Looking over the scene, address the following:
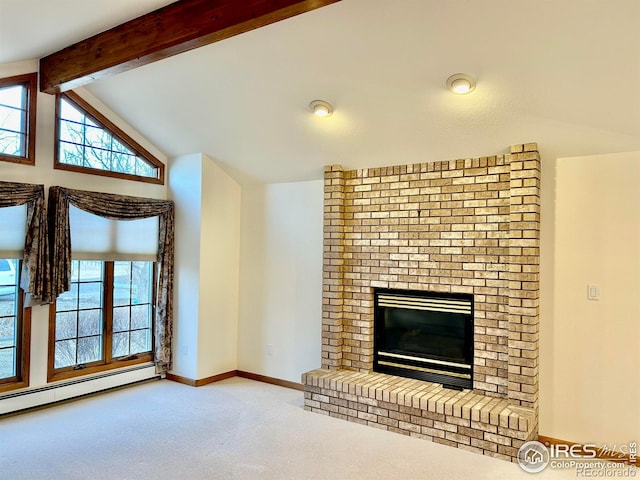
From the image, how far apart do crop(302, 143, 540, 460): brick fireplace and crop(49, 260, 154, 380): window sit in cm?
206

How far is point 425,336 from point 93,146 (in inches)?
150

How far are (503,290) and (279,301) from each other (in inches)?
95.0

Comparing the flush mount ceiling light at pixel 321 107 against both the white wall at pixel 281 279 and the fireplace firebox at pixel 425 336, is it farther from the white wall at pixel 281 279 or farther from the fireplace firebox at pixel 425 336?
the fireplace firebox at pixel 425 336

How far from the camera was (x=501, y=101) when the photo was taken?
332cm

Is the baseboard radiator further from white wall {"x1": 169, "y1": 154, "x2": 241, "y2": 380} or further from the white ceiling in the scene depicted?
the white ceiling

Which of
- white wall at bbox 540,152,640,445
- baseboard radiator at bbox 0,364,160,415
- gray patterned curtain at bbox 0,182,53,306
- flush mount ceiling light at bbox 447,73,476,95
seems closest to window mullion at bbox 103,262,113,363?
baseboard radiator at bbox 0,364,160,415

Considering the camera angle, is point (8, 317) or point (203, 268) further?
point (203, 268)

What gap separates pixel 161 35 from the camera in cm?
323

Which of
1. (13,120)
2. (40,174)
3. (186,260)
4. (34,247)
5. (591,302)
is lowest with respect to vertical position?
(591,302)

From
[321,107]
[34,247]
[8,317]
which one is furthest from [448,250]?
[8,317]

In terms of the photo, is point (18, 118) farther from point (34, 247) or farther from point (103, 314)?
point (103, 314)

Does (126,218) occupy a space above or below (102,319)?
above

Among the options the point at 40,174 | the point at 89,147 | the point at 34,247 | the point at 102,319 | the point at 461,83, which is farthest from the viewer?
the point at 102,319

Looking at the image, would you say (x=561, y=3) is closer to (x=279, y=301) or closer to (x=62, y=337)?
(x=279, y=301)
